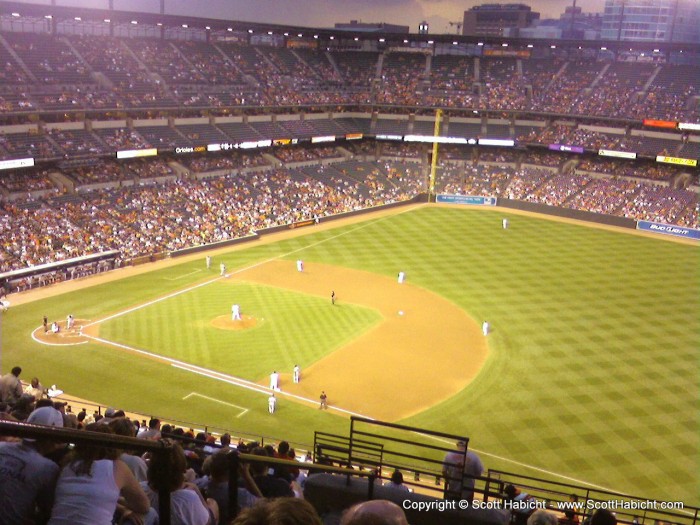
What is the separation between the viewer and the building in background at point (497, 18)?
16186cm

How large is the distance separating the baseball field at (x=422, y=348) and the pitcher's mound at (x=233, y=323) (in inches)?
5.3

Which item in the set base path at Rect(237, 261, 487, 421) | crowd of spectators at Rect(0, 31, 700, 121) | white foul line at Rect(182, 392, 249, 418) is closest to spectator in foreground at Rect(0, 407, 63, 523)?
white foul line at Rect(182, 392, 249, 418)

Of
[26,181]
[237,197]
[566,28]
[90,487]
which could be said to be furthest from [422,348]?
[566,28]

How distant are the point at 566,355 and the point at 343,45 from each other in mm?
62183

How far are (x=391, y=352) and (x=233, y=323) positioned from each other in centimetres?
Answer: 850

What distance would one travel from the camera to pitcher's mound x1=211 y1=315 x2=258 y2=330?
32.2m

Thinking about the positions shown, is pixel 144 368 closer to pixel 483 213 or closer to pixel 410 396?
pixel 410 396

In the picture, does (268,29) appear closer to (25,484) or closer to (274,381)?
(274,381)

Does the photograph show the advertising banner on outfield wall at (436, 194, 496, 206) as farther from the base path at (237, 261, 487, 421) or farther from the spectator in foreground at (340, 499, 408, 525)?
the spectator in foreground at (340, 499, 408, 525)

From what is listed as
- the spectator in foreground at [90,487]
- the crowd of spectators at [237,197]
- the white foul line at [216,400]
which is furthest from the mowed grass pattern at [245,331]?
the spectator in foreground at [90,487]

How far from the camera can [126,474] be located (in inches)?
Result: 165

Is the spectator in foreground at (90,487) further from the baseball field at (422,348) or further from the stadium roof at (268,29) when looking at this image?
the stadium roof at (268,29)

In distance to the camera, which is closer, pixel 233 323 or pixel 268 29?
pixel 233 323

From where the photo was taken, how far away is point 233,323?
32594mm
